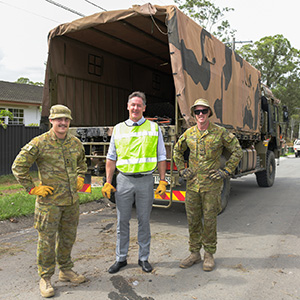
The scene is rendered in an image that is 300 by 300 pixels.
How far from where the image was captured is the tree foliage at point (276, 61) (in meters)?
39.6

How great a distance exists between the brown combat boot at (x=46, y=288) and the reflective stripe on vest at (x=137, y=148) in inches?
51.0

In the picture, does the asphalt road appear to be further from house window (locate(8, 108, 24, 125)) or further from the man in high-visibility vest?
house window (locate(8, 108, 24, 125))

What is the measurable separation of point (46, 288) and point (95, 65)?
5.15 meters

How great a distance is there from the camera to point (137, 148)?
3.59 meters

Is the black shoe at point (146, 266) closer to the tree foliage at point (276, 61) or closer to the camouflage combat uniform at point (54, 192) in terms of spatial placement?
the camouflage combat uniform at point (54, 192)

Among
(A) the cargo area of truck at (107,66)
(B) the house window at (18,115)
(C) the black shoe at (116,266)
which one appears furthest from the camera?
(B) the house window at (18,115)

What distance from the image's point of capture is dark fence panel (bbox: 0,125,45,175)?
10602 millimetres

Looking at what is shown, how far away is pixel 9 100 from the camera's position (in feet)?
64.0

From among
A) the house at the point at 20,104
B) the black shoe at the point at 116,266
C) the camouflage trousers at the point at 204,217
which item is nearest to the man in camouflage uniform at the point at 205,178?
the camouflage trousers at the point at 204,217

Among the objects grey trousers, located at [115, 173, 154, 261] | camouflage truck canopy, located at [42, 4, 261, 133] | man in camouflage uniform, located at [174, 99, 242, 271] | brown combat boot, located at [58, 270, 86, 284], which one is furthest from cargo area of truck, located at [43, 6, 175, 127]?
brown combat boot, located at [58, 270, 86, 284]

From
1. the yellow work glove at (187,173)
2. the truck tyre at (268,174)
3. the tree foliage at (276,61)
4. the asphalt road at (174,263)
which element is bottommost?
the asphalt road at (174,263)

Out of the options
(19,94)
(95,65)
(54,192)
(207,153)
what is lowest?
(54,192)

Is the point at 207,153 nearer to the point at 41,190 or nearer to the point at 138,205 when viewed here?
the point at 138,205

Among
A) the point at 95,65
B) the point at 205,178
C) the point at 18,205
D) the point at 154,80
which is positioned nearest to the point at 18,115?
the point at 154,80
